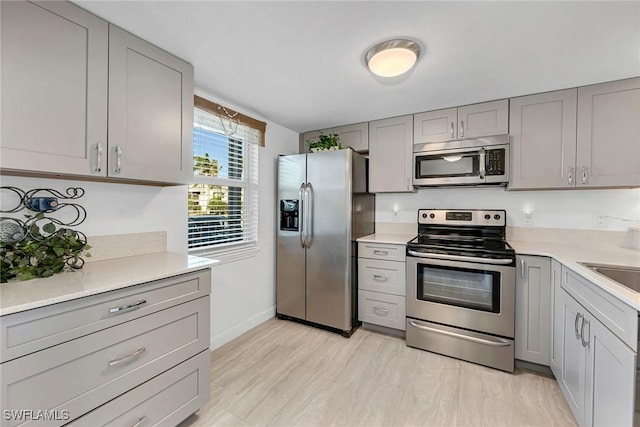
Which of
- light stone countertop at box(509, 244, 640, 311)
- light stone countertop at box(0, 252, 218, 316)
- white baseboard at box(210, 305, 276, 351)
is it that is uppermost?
light stone countertop at box(509, 244, 640, 311)

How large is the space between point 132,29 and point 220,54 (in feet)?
1.52

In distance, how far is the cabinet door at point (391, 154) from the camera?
2.79 meters

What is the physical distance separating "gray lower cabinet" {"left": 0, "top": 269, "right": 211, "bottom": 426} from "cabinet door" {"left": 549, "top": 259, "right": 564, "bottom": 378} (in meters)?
2.33

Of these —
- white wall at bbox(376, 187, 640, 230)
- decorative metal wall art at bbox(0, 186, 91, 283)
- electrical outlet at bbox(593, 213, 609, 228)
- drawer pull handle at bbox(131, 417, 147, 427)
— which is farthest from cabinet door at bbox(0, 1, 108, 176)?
electrical outlet at bbox(593, 213, 609, 228)

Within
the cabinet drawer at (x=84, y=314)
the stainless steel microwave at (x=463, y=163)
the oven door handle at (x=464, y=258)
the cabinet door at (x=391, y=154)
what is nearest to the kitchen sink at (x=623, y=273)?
the oven door handle at (x=464, y=258)

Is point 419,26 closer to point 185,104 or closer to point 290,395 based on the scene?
point 185,104

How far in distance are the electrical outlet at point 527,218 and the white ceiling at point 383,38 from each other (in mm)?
1098

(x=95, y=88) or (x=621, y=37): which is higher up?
(x=621, y=37)

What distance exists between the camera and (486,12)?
4.33ft

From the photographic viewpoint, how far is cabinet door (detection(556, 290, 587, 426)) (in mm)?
1460

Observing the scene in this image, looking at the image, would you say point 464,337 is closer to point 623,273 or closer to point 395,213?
point 623,273

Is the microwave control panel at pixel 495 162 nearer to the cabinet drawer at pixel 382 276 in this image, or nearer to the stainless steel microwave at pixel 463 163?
the stainless steel microwave at pixel 463 163

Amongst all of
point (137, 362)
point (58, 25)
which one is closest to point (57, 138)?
point (58, 25)

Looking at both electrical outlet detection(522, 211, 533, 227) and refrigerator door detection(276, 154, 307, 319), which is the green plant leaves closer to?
refrigerator door detection(276, 154, 307, 319)
